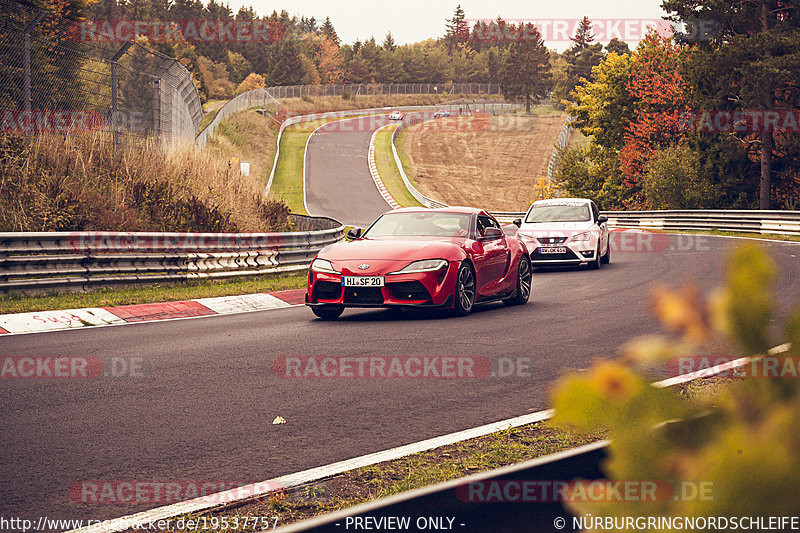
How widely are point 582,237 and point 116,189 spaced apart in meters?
10.3

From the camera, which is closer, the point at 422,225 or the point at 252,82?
the point at 422,225

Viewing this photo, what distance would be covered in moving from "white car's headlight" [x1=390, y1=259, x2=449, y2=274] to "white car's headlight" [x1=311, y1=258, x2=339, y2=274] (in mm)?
938

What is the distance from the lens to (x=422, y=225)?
13.5 meters

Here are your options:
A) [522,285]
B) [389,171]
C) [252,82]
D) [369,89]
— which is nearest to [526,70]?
[369,89]

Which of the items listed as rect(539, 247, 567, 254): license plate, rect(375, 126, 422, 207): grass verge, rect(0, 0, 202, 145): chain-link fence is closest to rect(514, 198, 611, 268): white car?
rect(539, 247, 567, 254): license plate

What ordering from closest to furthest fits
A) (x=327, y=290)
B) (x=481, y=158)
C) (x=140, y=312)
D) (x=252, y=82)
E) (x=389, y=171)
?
(x=327, y=290), (x=140, y=312), (x=389, y=171), (x=481, y=158), (x=252, y=82)

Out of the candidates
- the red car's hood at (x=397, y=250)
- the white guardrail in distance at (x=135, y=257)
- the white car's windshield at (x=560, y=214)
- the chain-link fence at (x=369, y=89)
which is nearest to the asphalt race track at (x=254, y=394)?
the red car's hood at (x=397, y=250)

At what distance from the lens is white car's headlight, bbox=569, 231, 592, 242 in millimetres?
20000

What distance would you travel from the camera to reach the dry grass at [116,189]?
52.0ft

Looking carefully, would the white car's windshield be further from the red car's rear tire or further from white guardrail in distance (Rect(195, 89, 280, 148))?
white guardrail in distance (Rect(195, 89, 280, 148))

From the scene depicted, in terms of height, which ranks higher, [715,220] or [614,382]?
[614,382]

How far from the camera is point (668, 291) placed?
35.6 inches

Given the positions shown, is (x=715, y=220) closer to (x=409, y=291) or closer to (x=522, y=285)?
(x=522, y=285)

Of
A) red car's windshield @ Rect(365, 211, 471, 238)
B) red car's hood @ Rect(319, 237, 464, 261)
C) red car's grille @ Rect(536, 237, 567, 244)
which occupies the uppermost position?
red car's windshield @ Rect(365, 211, 471, 238)
